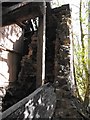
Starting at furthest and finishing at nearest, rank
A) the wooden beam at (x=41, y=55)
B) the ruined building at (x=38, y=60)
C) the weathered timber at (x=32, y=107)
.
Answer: the wooden beam at (x=41, y=55), the ruined building at (x=38, y=60), the weathered timber at (x=32, y=107)

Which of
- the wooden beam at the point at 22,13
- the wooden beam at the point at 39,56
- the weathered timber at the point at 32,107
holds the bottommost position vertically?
the weathered timber at the point at 32,107

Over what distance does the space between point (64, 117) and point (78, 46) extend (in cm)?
533

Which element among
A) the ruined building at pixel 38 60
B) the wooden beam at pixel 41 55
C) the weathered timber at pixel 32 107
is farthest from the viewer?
the wooden beam at pixel 41 55

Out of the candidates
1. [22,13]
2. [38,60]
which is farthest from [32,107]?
[22,13]

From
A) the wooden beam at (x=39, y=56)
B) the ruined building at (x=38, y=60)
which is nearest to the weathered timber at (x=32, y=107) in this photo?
the ruined building at (x=38, y=60)

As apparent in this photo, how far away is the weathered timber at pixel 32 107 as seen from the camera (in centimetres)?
299

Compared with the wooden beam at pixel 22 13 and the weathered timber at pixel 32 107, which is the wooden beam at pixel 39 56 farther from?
the wooden beam at pixel 22 13

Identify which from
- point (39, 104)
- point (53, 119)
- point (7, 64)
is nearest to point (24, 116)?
point (39, 104)

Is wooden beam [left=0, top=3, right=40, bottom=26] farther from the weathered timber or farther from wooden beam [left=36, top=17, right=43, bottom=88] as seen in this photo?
the weathered timber

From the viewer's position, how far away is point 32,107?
11.7 feet

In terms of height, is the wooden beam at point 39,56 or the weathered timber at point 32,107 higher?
the wooden beam at point 39,56

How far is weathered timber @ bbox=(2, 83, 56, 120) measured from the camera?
2.99m

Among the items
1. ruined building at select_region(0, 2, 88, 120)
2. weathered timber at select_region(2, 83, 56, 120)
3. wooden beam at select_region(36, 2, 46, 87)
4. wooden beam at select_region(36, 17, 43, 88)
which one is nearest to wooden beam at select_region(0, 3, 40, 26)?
ruined building at select_region(0, 2, 88, 120)

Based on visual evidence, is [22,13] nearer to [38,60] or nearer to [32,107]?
[38,60]
